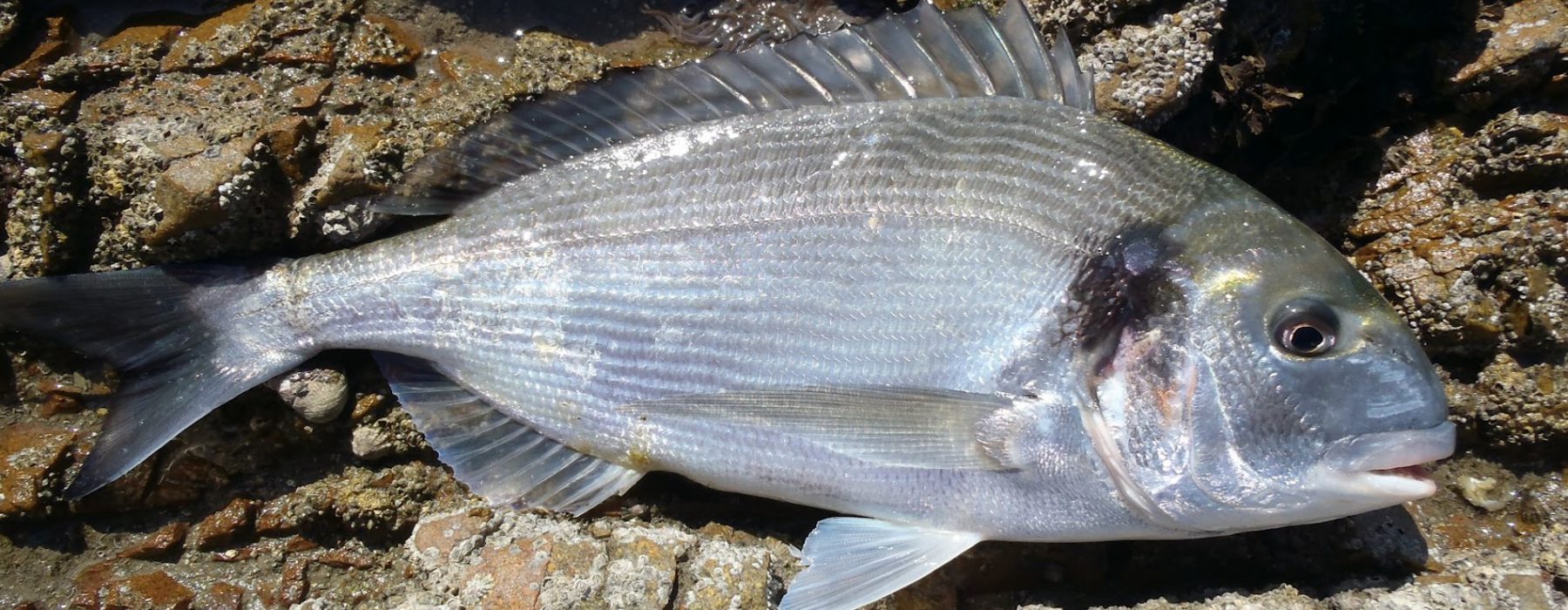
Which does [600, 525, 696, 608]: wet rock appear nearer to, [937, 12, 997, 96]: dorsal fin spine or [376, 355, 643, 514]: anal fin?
[376, 355, 643, 514]: anal fin

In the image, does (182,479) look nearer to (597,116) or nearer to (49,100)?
(49,100)

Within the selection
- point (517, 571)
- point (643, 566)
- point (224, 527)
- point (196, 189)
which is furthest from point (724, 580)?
point (196, 189)

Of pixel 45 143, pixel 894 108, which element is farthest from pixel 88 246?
pixel 894 108

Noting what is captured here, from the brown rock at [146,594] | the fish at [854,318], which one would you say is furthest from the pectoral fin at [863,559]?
the brown rock at [146,594]

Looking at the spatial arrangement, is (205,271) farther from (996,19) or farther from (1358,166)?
(1358,166)

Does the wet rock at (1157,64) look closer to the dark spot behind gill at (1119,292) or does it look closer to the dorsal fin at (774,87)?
the dorsal fin at (774,87)

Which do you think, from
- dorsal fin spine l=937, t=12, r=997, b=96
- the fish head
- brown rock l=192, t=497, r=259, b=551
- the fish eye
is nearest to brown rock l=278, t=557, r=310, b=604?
brown rock l=192, t=497, r=259, b=551
